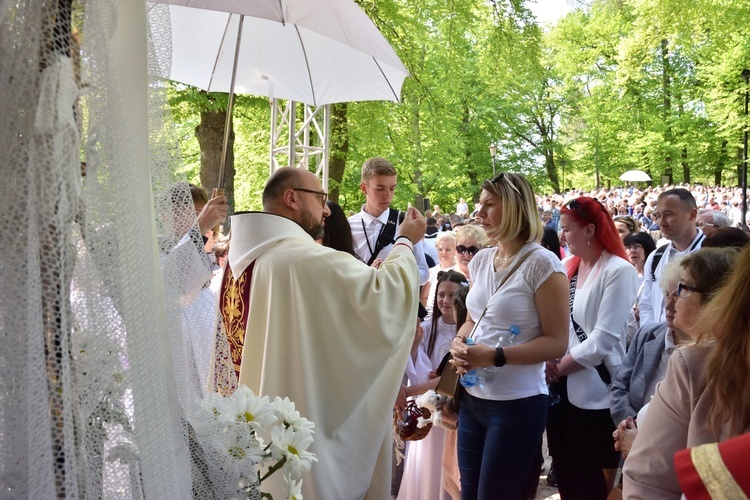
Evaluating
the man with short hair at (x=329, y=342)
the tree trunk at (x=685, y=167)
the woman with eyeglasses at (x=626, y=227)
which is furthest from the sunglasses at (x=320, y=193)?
the tree trunk at (x=685, y=167)

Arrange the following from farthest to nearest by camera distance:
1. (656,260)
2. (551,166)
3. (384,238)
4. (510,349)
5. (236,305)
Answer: (551,166)
(656,260)
(384,238)
(510,349)
(236,305)

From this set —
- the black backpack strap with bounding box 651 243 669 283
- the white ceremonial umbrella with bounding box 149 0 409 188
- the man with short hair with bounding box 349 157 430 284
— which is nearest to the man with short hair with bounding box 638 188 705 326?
the black backpack strap with bounding box 651 243 669 283

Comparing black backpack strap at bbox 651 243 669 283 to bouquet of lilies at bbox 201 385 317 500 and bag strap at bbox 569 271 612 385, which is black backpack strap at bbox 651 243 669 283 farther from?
bouquet of lilies at bbox 201 385 317 500

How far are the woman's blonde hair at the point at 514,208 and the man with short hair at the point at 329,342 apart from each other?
2.34 feet

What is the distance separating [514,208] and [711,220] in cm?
552

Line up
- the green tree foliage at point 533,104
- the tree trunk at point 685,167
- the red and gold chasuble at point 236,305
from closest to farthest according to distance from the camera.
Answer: the red and gold chasuble at point 236,305, the green tree foliage at point 533,104, the tree trunk at point 685,167

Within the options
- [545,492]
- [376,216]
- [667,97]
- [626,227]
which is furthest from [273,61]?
[667,97]

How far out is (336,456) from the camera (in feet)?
10.4

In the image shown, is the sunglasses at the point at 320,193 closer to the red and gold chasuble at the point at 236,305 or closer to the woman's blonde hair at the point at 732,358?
the red and gold chasuble at the point at 236,305

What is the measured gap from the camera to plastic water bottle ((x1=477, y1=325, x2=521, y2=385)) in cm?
370

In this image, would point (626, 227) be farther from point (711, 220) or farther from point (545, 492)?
point (545, 492)

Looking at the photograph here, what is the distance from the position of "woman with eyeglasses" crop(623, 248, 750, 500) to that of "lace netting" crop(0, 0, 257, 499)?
1.12m

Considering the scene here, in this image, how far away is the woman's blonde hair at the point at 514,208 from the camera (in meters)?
3.81

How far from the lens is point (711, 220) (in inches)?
331
